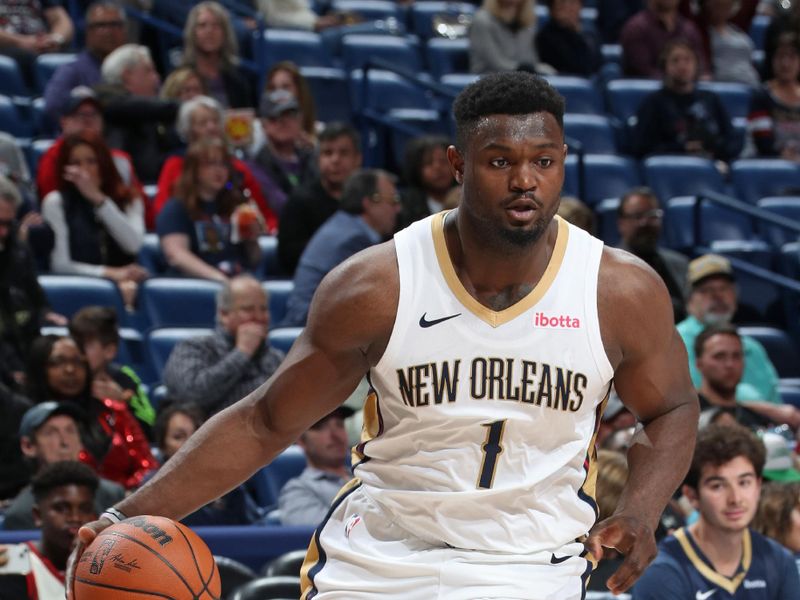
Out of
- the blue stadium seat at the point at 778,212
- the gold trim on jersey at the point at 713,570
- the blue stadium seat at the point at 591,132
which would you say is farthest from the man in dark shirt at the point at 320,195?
the gold trim on jersey at the point at 713,570

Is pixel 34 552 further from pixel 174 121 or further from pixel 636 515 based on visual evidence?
pixel 174 121

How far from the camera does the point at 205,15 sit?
9203mm

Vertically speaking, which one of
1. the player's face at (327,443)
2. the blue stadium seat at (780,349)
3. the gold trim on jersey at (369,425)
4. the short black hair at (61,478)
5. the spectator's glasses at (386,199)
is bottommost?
the blue stadium seat at (780,349)

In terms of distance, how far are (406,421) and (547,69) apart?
8.12 metres

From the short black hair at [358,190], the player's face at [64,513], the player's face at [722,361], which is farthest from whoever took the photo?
the short black hair at [358,190]

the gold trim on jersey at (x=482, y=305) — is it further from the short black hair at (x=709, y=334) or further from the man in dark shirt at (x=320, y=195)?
the man in dark shirt at (x=320, y=195)

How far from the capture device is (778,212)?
395 inches

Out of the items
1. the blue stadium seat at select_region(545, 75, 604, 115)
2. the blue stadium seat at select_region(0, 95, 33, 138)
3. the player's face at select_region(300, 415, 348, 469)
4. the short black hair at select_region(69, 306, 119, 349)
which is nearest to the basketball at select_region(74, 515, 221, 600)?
the player's face at select_region(300, 415, 348, 469)

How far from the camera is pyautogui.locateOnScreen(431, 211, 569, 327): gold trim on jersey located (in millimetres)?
3121

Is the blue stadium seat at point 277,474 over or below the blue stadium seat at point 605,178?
below

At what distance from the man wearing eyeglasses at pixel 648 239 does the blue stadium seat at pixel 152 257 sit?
2582 millimetres

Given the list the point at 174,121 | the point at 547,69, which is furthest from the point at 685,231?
the point at 174,121

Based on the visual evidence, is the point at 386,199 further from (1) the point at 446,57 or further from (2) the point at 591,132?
(1) the point at 446,57

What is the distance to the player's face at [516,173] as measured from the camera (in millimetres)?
3002
